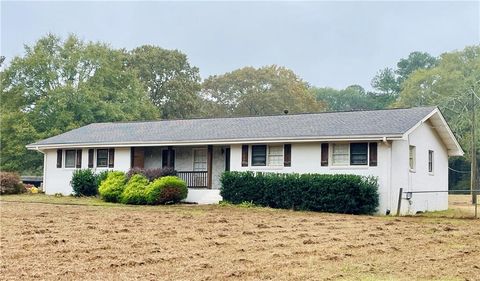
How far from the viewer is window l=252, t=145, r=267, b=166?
24172 millimetres

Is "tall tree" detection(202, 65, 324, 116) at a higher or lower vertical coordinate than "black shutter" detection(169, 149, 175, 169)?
higher

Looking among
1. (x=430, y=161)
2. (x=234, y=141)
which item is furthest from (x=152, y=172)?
(x=430, y=161)

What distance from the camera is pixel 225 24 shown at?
6625 cm

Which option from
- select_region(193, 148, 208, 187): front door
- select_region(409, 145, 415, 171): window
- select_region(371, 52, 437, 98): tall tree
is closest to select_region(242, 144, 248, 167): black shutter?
select_region(193, 148, 208, 187): front door

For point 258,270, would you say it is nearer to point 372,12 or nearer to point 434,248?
point 434,248

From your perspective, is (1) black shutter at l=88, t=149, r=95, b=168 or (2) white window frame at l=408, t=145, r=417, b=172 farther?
(1) black shutter at l=88, t=149, r=95, b=168

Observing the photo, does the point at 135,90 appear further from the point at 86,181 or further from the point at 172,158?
the point at 172,158

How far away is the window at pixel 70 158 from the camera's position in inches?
1168

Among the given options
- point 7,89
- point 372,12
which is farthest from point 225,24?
point 7,89

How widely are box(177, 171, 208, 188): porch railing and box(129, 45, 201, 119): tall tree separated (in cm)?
3081

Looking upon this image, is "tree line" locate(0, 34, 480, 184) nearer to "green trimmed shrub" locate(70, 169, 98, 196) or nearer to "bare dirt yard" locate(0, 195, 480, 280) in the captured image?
"green trimmed shrub" locate(70, 169, 98, 196)

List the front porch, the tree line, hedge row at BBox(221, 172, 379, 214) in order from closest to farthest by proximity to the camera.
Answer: hedge row at BBox(221, 172, 379, 214) < the front porch < the tree line

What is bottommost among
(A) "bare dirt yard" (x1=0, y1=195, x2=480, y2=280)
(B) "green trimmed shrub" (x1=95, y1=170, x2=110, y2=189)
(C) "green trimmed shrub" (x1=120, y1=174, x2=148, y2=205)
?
(A) "bare dirt yard" (x1=0, y1=195, x2=480, y2=280)

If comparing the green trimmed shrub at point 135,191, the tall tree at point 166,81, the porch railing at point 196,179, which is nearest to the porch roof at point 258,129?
the porch railing at point 196,179
